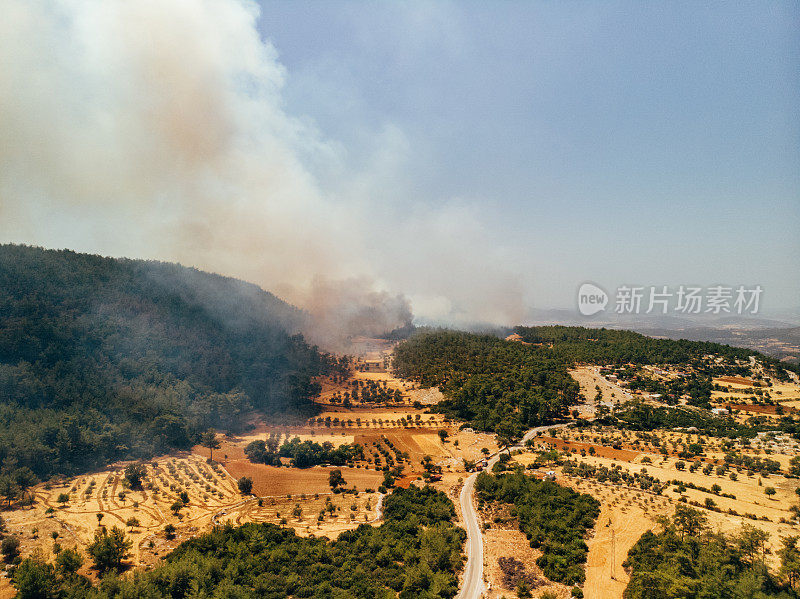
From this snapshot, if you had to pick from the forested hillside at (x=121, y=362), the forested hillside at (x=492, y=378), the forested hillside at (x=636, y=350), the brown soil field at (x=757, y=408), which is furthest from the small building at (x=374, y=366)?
the brown soil field at (x=757, y=408)

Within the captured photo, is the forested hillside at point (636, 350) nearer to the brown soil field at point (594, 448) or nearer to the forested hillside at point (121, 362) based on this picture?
the brown soil field at point (594, 448)

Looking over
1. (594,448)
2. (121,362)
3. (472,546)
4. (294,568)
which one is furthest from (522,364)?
(121,362)

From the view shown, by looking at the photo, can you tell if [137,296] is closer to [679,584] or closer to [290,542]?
[290,542]

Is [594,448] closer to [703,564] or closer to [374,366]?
[703,564]

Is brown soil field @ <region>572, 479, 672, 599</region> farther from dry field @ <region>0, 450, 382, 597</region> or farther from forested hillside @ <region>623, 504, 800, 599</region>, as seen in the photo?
dry field @ <region>0, 450, 382, 597</region>

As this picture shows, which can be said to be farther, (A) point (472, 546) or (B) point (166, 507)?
(B) point (166, 507)

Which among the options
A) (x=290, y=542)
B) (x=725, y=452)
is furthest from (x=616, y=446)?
(x=290, y=542)

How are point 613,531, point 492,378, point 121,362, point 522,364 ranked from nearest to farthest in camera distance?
point 613,531
point 121,362
point 492,378
point 522,364
